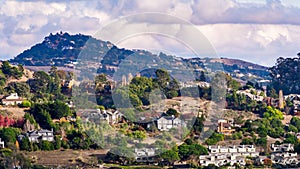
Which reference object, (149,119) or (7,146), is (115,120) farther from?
(7,146)

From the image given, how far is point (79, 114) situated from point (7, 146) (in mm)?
5017

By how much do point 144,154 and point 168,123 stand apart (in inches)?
154

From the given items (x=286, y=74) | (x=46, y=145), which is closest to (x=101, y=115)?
(x=46, y=145)

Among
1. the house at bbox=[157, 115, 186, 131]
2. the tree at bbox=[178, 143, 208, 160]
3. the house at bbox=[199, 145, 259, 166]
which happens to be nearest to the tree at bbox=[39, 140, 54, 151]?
the tree at bbox=[178, 143, 208, 160]

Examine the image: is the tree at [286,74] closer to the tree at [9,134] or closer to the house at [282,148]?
the house at [282,148]

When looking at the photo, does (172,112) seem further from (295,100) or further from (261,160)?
(295,100)

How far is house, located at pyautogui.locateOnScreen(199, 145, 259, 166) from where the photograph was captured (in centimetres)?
2720

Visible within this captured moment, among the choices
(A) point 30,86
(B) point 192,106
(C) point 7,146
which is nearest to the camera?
(C) point 7,146

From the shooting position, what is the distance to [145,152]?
89.4 feet

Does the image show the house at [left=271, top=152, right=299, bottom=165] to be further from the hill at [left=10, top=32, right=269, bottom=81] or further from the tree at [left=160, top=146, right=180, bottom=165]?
the hill at [left=10, top=32, right=269, bottom=81]

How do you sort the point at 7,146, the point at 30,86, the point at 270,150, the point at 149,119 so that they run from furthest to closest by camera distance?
the point at 30,86 → the point at 149,119 → the point at 270,150 → the point at 7,146

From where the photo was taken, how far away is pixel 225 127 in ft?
105

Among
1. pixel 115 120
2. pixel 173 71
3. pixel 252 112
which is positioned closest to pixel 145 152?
pixel 115 120

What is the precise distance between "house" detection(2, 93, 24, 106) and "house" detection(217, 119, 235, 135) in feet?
24.0
